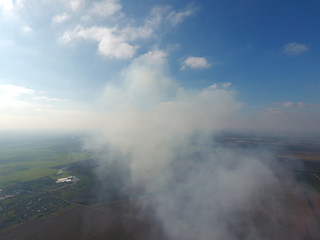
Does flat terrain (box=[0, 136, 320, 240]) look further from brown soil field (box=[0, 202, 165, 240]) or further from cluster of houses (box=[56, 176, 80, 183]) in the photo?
cluster of houses (box=[56, 176, 80, 183])

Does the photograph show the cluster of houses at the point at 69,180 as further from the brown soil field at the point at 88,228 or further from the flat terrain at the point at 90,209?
the brown soil field at the point at 88,228

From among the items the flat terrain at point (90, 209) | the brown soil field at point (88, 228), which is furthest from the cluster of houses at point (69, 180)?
the brown soil field at point (88, 228)

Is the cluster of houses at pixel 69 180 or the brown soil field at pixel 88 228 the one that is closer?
the brown soil field at pixel 88 228

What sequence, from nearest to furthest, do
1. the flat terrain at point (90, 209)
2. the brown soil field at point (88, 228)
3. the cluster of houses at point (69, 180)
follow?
1. the brown soil field at point (88, 228)
2. the flat terrain at point (90, 209)
3. the cluster of houses at point (69, 180)

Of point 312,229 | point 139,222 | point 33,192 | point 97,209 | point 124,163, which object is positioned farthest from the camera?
point 124,163

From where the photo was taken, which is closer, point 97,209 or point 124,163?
point 97,209

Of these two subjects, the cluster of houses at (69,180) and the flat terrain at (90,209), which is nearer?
the flat terrain at (90,209)

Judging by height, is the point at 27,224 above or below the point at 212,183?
below

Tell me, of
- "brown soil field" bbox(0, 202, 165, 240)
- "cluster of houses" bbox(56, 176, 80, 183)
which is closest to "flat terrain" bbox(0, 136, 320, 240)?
"brown soil field" bbox(0, 202, 165, 240)

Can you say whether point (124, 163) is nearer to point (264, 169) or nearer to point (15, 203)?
point (15, 203)

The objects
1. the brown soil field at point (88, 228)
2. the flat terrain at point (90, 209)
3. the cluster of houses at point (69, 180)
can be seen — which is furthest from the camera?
the cluster of houses at point (69, 180)

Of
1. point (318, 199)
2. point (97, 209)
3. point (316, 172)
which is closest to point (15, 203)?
point (97, 209)
